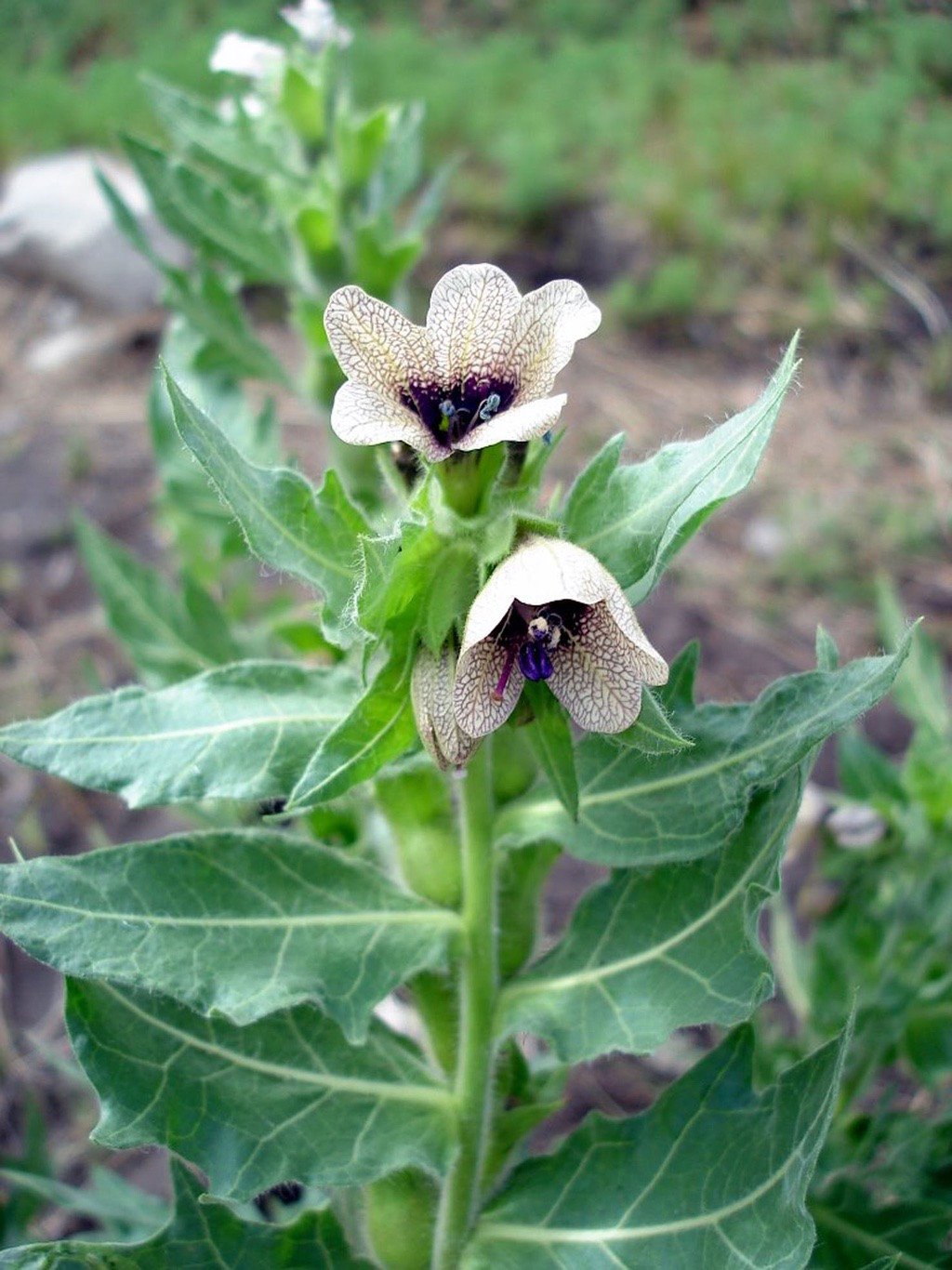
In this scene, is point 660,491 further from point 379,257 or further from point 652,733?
point 379,257

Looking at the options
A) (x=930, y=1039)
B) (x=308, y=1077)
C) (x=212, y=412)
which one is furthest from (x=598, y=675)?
(x=212, y=412)

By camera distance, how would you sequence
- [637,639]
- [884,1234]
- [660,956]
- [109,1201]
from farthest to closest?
[109,1201], [884,1234], [660,956], [637,639]

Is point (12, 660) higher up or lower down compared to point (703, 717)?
lower down

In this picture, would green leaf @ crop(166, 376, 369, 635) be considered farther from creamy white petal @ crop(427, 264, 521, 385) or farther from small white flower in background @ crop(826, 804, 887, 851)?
small white flower in background @ crop(826, 804, 887, 851)

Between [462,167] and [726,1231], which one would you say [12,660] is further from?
[462,167]

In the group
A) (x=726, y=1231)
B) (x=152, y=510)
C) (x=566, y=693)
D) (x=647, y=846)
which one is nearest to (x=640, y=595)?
(x=566, y=693)

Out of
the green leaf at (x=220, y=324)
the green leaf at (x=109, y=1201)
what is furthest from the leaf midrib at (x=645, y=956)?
the green leaf at (x=220, y=324)
